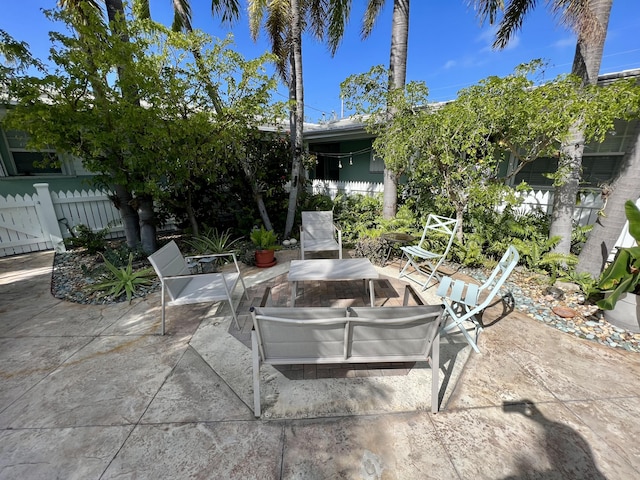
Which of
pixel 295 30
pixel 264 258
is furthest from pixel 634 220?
pixel 295 30

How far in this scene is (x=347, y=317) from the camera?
1.84 m

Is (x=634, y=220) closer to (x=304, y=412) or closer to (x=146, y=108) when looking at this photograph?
(x=304, y=412)

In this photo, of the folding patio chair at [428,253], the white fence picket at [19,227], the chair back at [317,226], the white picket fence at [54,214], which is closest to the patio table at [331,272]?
the folding patio chair at [428,253]

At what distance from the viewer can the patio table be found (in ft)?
10.8

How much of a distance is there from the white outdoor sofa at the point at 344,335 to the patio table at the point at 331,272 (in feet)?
4.04

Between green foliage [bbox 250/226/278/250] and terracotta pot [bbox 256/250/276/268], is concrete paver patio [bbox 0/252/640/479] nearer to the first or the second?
terracotta pot [bbox 256/250/276/268]

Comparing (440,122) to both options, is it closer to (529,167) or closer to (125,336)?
(529,167)

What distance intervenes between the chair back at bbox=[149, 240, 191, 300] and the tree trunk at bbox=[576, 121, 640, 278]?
584 centimetres

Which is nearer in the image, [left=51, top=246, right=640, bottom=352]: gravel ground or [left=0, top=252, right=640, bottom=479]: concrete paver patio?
[left=0, top=252, right=640, bottom=479]: concrete paver patio

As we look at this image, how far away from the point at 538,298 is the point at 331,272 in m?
3.08

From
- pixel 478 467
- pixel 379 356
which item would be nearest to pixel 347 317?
pixel 379 356

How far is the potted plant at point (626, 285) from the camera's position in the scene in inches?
117

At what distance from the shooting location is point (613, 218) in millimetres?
3723

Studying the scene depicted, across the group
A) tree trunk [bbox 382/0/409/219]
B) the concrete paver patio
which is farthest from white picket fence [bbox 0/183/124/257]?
tree trunk [bbox 382/0/409/219]
